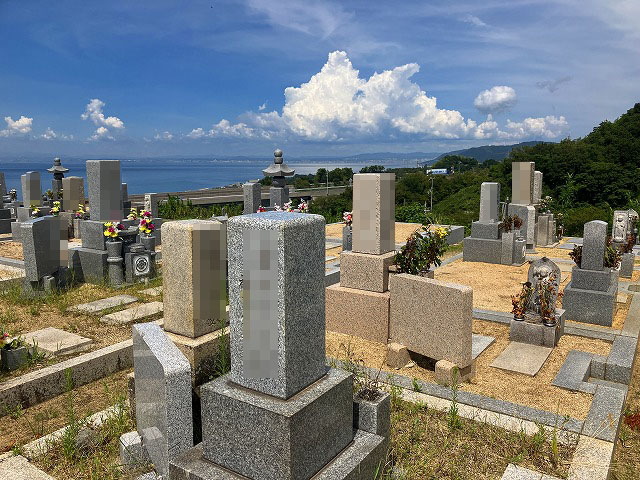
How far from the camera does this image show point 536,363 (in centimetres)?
600

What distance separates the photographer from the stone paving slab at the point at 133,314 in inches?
287

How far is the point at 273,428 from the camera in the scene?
2709mm

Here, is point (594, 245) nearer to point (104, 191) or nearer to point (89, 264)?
point (89, 264)

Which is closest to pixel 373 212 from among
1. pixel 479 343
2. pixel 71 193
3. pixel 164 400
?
pixel 479 343

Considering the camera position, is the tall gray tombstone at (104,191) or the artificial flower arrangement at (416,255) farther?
the tall gray tombstone at (104,191)

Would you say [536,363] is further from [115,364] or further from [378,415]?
[115,364]

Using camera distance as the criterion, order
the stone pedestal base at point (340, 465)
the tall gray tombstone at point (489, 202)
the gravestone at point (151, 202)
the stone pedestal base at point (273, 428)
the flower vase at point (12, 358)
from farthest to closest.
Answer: the gravestone at point (151, 202) → the tall gray tombstone at point (489, 202) → the flower vase at point (12, 358) → the stone pedestal base at point (340, 465) → the stone pedestal base at point (273, 428)

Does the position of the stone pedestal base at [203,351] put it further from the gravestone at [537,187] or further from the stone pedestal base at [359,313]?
the gravestone at [537,187]

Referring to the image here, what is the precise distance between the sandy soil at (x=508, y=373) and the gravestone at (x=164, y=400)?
285 cm

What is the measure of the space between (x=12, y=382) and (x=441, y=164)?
118 meters

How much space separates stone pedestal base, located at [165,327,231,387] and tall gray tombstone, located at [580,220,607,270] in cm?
625

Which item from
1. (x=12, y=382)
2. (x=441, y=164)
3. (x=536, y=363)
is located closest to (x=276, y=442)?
(x=12, y=382)

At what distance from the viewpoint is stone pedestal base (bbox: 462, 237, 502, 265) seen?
41.2ft

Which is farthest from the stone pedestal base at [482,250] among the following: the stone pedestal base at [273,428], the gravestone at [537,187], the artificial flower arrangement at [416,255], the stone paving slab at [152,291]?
the stone pedestal base at [273,428]
